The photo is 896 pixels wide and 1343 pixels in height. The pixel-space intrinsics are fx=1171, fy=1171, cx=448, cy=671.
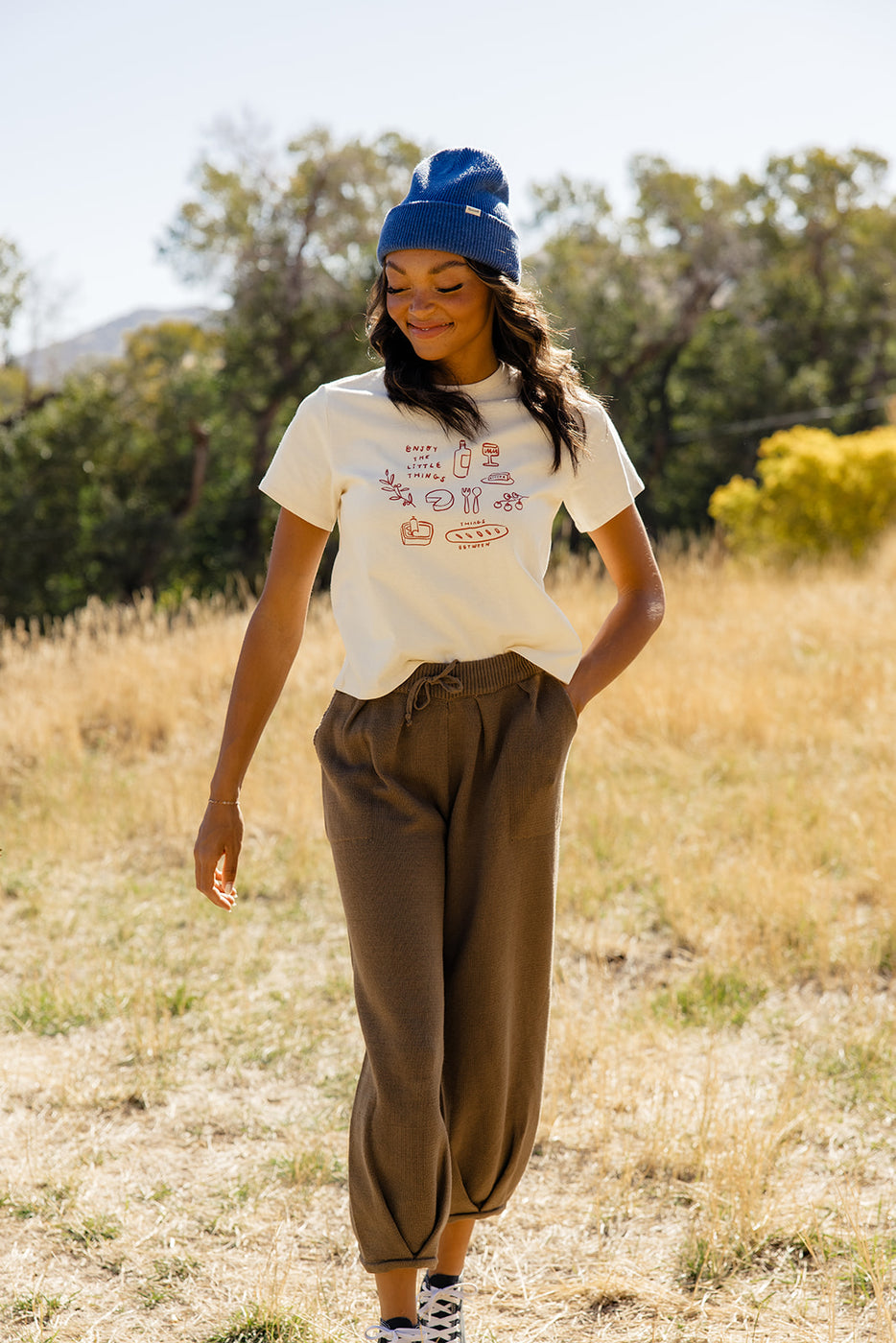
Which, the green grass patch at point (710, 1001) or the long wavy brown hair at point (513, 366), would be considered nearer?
the long wavy brown hair at point (513, 366)

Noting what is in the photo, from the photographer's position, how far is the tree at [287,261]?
65.5 ft

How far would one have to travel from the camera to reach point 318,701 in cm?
656

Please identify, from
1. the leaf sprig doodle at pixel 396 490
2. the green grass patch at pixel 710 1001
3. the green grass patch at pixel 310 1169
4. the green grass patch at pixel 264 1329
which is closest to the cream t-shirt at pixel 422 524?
the leaf sprig doodle at pixel 396 490

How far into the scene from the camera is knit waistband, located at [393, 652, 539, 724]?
1791mm

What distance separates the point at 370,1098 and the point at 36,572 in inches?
726

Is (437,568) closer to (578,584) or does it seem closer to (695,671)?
(695,671)

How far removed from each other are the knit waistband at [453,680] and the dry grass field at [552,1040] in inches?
48.8

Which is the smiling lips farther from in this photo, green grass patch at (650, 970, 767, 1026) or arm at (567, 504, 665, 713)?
green grass patch at (650, 970, 767, 1026)

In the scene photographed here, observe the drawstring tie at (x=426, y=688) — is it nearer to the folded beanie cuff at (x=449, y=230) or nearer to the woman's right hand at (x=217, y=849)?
the woman's right hand at (x=217, y=849)

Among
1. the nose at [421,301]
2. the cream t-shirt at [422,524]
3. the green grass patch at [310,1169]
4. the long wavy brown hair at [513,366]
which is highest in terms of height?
the nose at [421,301]

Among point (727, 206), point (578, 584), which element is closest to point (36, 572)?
point (578, 584)

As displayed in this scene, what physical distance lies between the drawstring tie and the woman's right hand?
0.38 metres

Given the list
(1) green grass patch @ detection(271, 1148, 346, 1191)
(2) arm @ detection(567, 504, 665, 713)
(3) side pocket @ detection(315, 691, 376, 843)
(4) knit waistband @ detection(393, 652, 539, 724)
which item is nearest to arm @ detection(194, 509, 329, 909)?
(3) side pocket @ detection(315, 691, 376, 843)

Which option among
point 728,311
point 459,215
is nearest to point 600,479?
point 459,215
